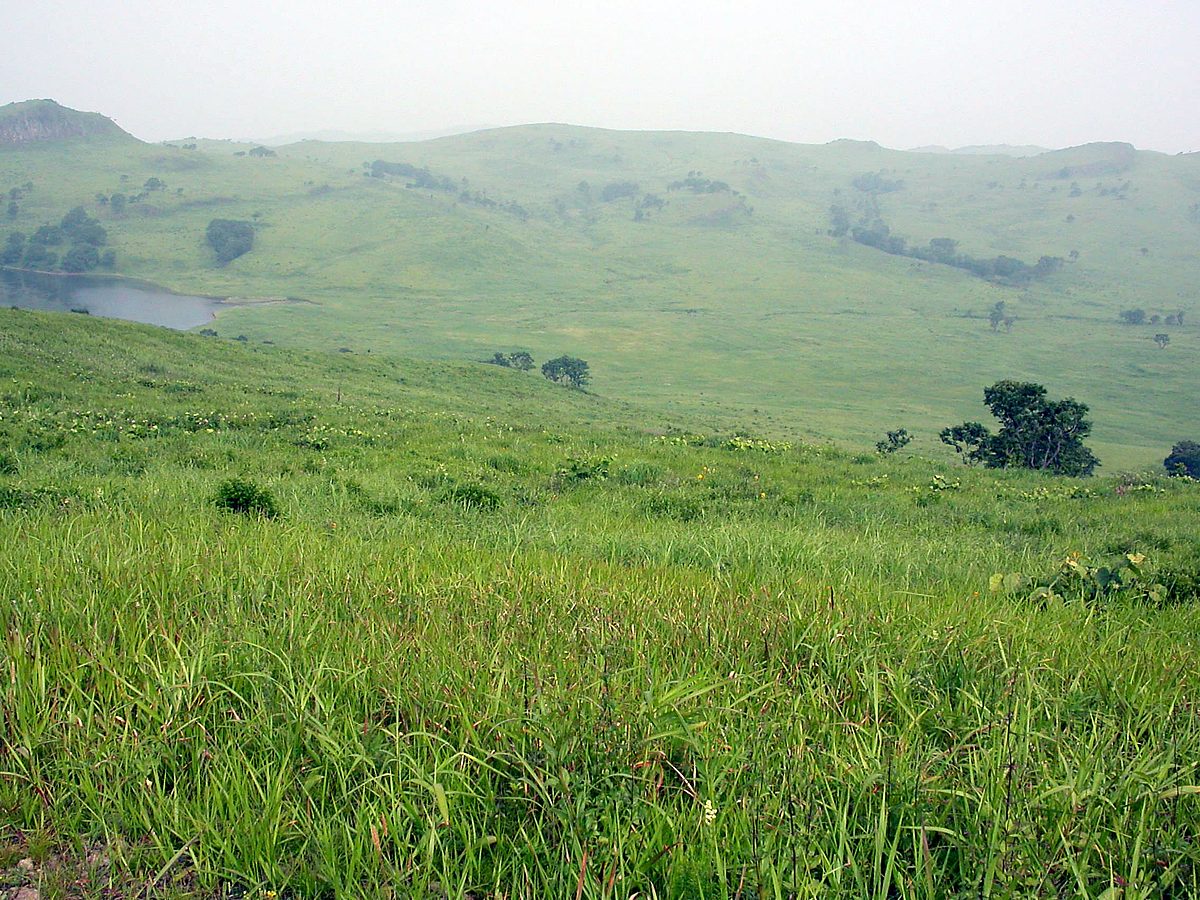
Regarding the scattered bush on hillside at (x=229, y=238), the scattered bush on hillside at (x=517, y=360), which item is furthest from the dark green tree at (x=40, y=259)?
the scattered bush on hillside at (x=517, y=360)

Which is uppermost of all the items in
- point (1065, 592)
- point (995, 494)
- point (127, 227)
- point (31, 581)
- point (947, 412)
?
point (127, 227)

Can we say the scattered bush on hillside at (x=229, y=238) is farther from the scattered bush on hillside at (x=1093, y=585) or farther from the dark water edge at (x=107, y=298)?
the scattered bush on hillside at (x=1093, y=585)

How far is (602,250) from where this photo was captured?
7776 inches

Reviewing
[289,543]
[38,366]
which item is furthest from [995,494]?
[38,366]

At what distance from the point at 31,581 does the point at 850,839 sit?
4.08m

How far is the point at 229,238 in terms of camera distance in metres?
156

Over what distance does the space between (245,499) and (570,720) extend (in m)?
6.35

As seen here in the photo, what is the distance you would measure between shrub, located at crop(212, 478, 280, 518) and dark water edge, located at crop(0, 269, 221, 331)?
105 metres

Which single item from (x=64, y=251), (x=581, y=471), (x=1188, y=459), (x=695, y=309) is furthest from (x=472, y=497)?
(x=64, y=251)

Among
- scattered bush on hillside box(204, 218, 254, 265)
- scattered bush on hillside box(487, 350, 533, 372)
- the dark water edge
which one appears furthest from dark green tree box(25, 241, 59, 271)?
scattered bush on hillside box(487, 350, 533, 372)

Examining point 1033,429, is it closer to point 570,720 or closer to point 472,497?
point 472,497

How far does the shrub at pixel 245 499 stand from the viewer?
305 inches

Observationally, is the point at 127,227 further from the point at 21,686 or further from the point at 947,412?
the point at 21,686

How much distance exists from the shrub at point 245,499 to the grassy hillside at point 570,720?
4.36ft
